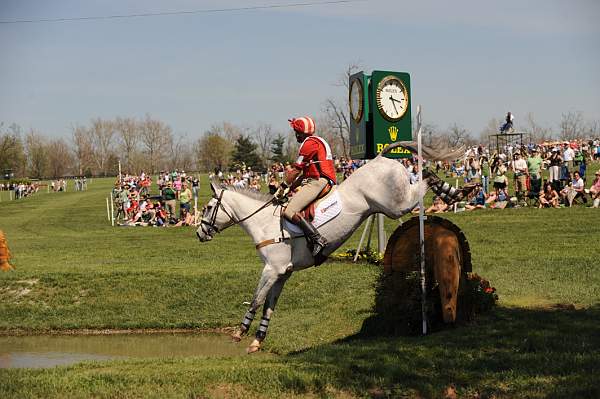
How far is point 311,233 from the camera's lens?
11633mm

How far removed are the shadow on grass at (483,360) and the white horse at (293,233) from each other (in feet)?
4.63

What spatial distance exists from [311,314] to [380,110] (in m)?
5.68

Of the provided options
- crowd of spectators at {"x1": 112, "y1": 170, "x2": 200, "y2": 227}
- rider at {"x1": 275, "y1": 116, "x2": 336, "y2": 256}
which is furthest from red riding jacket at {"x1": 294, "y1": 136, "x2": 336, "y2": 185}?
crowd of spectators at {"x1": 112, "y1": 170, "x2": 200, "y2": 227}

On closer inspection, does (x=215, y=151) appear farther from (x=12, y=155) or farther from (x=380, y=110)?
(x=380, y=110)

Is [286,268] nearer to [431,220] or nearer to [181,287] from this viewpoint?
[431,220]

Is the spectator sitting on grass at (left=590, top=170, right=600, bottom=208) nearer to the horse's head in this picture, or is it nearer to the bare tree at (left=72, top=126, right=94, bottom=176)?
the horse's head

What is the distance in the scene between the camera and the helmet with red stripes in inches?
475

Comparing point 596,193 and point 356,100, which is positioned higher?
point 356,100

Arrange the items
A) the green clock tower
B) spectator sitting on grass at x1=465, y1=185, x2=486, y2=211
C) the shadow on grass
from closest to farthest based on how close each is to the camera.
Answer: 1. the shadow on grass
2. the green clock tower
3. spectator sitting on grass at x1=465, y1=185, x2=486, y2=211

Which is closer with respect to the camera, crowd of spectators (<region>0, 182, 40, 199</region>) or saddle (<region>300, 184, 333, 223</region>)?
saddle (<region>300, 184, 333, 223</region>)

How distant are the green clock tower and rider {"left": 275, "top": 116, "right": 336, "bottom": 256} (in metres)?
6.70

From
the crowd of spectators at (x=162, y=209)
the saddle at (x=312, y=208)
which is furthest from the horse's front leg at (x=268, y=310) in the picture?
the crowd of spectators at (x=162, y=209)

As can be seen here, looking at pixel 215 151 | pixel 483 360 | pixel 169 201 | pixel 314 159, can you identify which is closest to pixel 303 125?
pixel 314 159

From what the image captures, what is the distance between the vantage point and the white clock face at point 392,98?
742 inches
